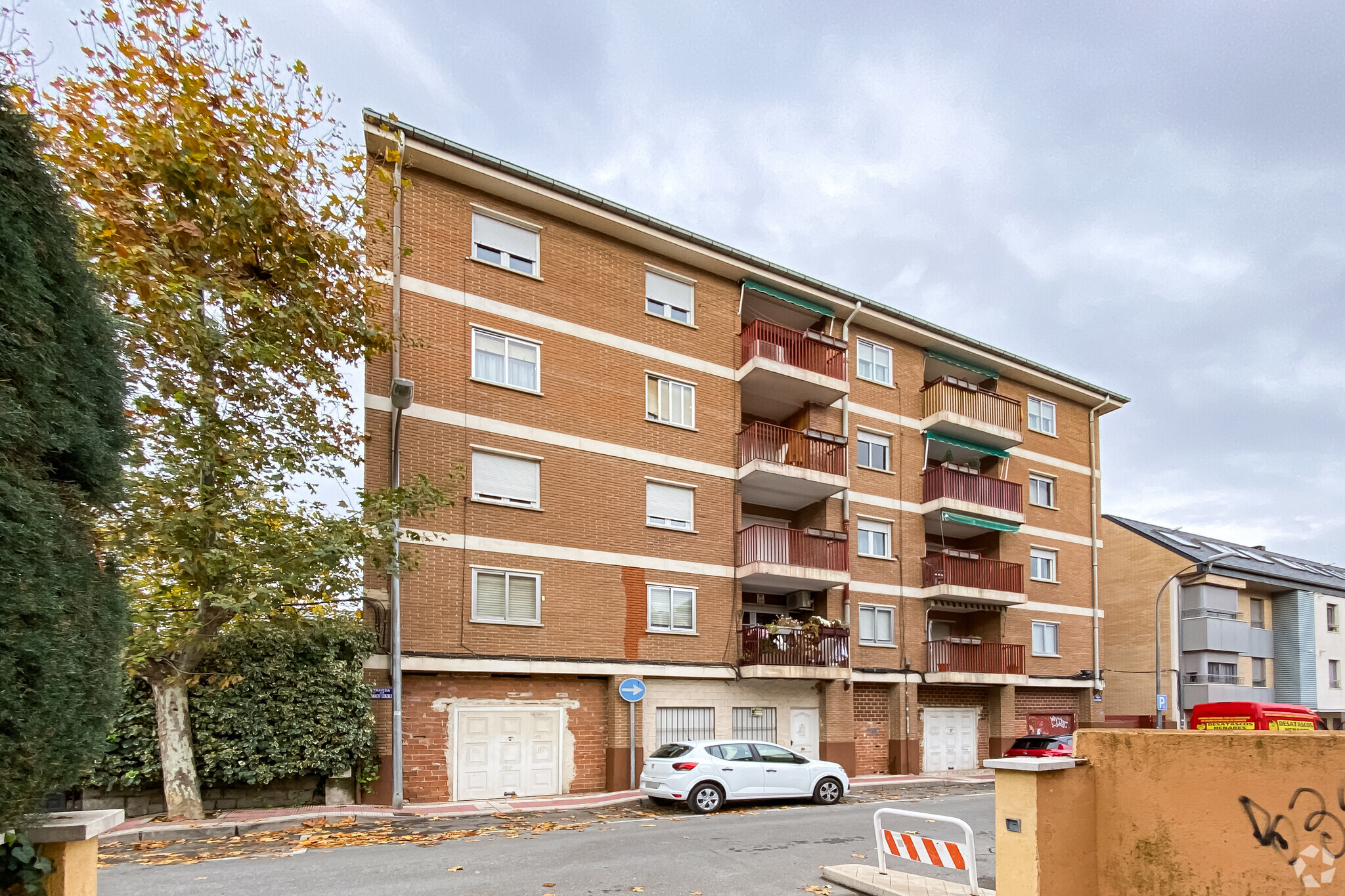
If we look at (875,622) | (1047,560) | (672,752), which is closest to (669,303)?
(875,622)

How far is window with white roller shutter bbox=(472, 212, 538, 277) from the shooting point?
17047 mm

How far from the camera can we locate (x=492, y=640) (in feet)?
50.8

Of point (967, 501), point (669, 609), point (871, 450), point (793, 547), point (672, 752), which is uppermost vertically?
point (871, 450)

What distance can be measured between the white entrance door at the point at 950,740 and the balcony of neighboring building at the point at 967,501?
5360mm

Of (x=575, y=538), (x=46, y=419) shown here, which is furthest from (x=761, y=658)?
(x=46, y=419)

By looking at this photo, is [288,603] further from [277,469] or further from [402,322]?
[402,322]

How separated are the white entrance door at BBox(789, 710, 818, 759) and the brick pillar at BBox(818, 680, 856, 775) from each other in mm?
185

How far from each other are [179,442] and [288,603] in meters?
3.01

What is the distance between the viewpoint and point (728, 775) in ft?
45.7

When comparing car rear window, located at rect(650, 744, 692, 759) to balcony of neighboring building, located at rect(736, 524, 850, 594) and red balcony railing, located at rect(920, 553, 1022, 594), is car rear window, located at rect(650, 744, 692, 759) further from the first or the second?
red balcony railing, located at rect(920, 553, 1022, 594)

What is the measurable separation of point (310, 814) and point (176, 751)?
227 centimetres

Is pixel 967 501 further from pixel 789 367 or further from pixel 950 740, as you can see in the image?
pixel 789 367

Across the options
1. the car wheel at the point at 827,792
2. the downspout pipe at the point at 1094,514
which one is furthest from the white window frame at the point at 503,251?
the downspout pipe at the point at 1094,514

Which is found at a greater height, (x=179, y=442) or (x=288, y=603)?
(x=179, y=442)
